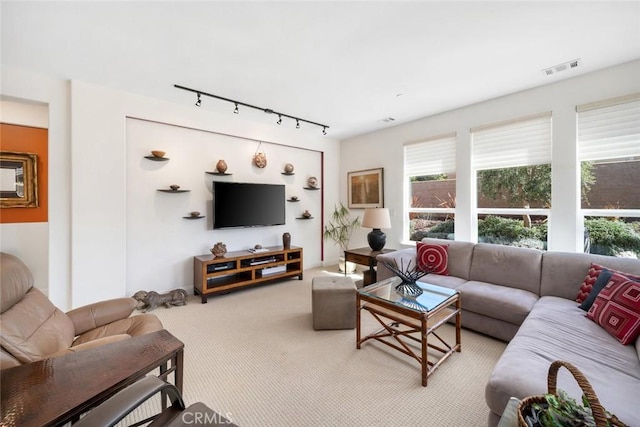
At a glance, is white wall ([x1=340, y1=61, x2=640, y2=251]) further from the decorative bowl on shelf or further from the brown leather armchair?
the brown leather armchair

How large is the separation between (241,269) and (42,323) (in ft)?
7.12

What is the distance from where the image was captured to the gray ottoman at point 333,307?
2.54 metres

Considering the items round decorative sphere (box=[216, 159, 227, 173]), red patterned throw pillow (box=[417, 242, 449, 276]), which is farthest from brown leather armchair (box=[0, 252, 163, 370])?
red patterned throw pillow (box=[417, 242, 449, 276])

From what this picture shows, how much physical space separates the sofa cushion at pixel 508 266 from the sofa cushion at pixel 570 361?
0.65 metres

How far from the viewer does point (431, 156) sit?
3.92 meters

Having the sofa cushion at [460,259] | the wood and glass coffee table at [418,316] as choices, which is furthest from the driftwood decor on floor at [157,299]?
the sofa cushion at [460,259]

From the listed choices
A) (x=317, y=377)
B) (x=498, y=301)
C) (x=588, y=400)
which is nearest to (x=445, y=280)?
(x=498, y=301)

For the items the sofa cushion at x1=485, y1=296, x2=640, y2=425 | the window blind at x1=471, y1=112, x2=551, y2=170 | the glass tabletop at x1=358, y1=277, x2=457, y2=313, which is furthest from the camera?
the window blind at x1=471, y1=112, x2=551, y2=170

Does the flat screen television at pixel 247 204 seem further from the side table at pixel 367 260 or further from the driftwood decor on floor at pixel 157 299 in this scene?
the side table at pixel 367 260

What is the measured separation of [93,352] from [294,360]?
133 cm

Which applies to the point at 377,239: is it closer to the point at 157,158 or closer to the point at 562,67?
the point at 562,67

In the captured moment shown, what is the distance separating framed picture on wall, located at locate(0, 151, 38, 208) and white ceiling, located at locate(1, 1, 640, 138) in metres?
1.26

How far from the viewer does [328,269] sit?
16.2 feet

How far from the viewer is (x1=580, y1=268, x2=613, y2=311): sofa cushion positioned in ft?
6.53
